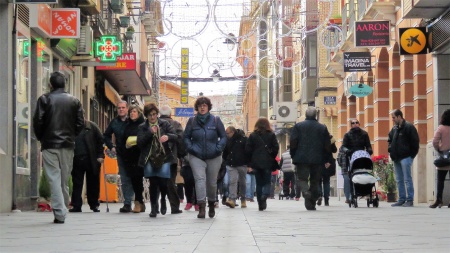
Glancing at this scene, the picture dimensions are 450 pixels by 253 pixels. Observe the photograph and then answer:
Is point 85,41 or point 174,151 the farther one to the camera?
point 85,41

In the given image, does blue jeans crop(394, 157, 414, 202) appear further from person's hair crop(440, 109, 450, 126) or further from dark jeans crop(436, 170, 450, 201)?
person's hair crop(440, 109, 450, 126)

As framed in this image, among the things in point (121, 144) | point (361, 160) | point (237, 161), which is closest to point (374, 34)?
point (237, 161)

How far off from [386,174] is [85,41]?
8346mm

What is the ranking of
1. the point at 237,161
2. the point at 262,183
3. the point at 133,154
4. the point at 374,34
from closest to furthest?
the point at 133,154
the point at 262,183
the point at 237,161
the point at 374,34

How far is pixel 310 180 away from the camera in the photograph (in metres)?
21.7

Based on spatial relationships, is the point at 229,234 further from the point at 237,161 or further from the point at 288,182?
the point at 288,182

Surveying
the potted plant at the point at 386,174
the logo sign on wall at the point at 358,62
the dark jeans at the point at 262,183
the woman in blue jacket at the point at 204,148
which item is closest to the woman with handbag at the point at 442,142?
the dark jeans at the point at 262,183

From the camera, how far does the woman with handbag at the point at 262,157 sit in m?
21.9

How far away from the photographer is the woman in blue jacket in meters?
17.3

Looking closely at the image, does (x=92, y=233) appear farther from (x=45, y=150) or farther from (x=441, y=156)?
(x=441, y=156)

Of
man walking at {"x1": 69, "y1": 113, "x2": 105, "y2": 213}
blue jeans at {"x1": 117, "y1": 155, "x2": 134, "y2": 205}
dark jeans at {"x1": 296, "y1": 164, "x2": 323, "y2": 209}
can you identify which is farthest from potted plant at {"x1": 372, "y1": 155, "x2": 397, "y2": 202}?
blue jeans at {"x1": 117, "y1": 155, "x2": 134, "y2": 205}

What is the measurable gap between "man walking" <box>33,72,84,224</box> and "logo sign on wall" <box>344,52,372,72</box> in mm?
21358

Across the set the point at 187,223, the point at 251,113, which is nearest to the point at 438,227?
the point at 187,223

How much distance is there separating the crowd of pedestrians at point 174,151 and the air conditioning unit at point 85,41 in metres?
5.16
